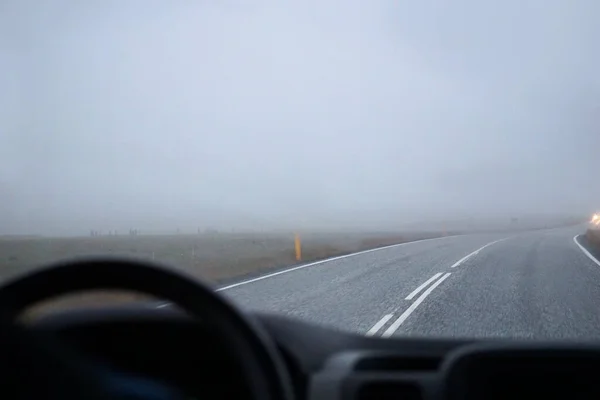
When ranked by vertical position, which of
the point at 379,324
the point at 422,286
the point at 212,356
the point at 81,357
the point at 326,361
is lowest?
the point at 379,324

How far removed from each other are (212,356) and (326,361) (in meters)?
0.84

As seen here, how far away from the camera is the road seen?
909 cm

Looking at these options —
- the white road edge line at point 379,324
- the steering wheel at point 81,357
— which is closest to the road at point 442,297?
the white road edge line at point 379,324

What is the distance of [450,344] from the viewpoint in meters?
3.79

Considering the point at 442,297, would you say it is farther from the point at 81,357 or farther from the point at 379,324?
the point at 81,357

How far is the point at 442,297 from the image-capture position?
1212cm

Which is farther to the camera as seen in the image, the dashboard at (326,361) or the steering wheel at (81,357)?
the dashboard at (326,361)

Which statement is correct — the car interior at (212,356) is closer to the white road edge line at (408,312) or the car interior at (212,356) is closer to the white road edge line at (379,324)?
the white road edge line at (379,324)

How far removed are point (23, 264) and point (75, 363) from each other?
18.4 meters

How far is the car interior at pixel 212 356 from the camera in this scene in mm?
1972

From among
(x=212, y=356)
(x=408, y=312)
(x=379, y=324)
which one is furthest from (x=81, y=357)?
(x=408, y=312)

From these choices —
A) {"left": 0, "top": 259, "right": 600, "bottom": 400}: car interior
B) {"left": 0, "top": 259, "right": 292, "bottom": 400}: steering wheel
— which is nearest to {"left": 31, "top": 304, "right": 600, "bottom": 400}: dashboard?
{"left": 0, "top": 259, "right": 600, "bottom": 400}: car interior

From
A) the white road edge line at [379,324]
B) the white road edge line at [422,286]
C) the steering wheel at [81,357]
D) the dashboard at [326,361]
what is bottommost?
the white road edge line at [379,324]

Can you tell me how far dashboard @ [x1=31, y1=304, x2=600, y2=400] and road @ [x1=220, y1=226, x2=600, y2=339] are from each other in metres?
5.26
